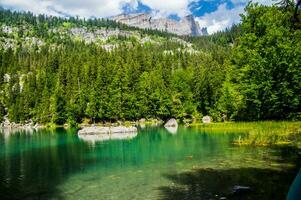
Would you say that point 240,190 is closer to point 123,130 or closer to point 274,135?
point 274,135

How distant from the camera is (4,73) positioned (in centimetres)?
13750

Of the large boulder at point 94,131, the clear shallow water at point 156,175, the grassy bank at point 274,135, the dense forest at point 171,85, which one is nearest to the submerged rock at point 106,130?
the large boulder at point 94,131

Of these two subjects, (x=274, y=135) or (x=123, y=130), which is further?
(x=123, y=130)

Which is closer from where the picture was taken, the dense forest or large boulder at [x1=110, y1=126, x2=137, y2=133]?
the dense forest

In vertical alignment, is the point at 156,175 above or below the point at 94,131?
below

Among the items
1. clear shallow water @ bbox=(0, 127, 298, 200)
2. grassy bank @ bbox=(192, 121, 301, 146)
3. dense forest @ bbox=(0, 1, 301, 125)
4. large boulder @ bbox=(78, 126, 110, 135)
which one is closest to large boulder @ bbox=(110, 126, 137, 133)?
large boulder @ bbox=(78, 126, 110, 135)

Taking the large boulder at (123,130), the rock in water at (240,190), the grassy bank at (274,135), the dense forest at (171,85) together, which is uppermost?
the dense forest at (171,85)

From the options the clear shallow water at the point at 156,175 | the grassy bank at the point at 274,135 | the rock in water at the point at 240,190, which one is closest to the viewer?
the rock in water at the point at 240,190

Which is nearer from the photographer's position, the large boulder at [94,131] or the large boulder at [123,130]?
the large boulder at [123,130]

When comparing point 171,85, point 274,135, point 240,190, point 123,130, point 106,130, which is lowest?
point 240,190

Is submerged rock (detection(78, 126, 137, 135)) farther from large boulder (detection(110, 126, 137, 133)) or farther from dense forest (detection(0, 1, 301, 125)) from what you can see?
dense forest (detection(0, 1, 301, 125))

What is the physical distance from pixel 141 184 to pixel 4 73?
131 metres

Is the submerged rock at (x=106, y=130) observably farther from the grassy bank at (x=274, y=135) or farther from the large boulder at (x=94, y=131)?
the grassy bank at (x=274, y=135)

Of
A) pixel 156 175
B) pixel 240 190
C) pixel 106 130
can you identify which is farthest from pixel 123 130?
pixel 240 190
